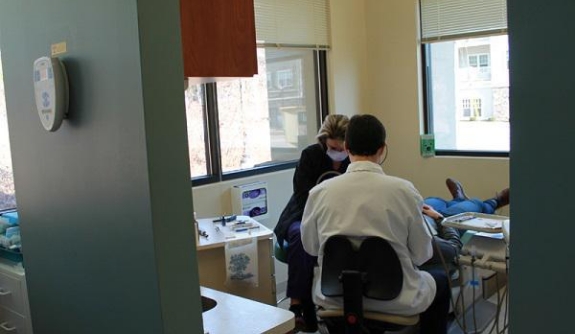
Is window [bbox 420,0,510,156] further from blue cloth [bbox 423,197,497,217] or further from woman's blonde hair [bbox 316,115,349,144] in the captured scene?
woman's blonde hair [bbox 316,115,349,144]

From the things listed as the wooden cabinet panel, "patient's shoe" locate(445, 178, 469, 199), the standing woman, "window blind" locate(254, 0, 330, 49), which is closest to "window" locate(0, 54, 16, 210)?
the standing woman

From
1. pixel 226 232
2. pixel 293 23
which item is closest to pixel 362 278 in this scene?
pixel 226 232

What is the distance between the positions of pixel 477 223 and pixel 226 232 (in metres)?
1.30

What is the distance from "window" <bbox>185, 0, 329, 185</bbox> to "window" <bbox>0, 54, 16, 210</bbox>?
1.05 m

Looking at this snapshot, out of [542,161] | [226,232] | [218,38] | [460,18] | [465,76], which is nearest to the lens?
[542,161]

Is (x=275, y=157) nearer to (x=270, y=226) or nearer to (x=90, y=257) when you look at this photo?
(x=270, y=226)

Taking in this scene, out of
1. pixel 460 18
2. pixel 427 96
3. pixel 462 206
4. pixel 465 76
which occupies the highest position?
pixel 460 18

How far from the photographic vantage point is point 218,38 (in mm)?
1439

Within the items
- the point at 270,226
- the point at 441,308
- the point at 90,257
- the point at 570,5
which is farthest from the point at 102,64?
the point at 270,226

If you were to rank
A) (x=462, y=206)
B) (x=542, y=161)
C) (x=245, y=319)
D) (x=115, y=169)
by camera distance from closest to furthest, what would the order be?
(x=542, y=161), (x=115, y=169), (x=245, y=319), (x=462, y=206)

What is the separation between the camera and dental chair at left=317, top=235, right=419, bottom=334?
83.5 inches

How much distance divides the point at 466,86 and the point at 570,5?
3.80m

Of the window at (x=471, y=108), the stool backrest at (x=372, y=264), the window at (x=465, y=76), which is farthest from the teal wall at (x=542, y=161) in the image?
the window at (x=471, y=108)

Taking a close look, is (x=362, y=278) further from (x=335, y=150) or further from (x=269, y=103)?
(x=269, y=103)
